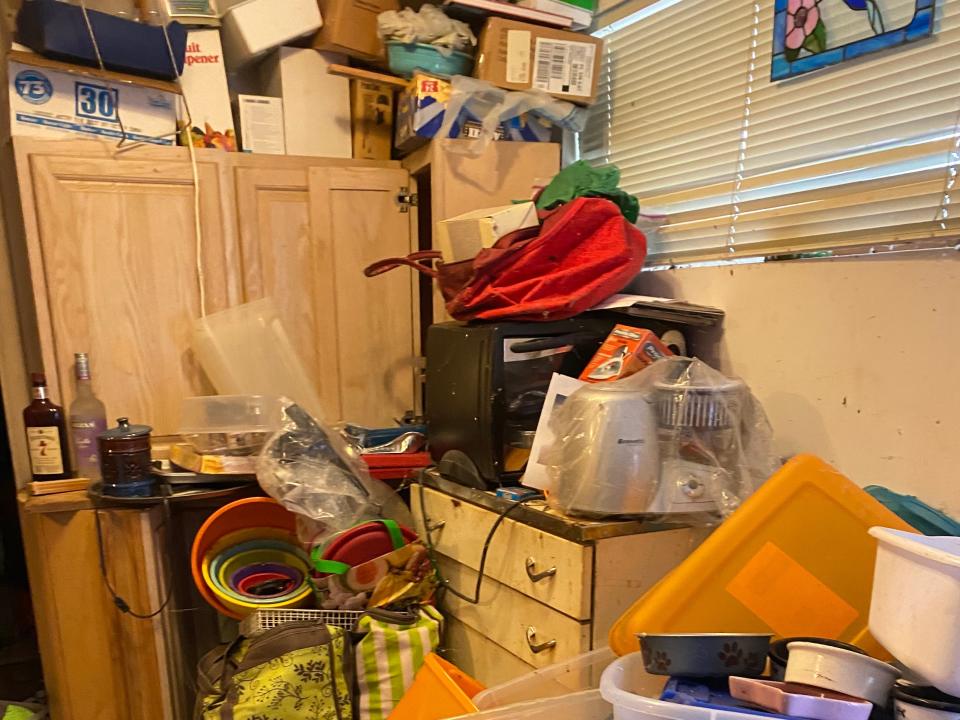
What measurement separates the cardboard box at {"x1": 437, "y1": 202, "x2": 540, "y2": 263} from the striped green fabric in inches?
30.7

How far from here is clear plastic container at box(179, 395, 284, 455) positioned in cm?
146

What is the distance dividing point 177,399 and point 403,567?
31.3 inches

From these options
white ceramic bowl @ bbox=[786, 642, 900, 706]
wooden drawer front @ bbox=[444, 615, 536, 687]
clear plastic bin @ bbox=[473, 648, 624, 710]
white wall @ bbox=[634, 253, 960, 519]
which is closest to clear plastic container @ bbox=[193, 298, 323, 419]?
wooden drawer front @ bbox=[444, 615, 536, 687]

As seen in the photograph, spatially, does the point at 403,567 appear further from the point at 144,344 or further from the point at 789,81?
the point at 789,81

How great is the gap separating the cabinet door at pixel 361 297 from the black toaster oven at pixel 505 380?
58 cm

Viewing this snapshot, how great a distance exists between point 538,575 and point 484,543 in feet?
0.53

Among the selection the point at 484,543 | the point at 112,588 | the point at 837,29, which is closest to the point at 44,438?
the point at 112,588

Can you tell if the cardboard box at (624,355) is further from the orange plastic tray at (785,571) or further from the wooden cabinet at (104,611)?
the wooden cabinet at (104,611)

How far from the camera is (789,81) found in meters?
1.29

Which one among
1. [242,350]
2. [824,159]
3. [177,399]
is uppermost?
[824,159]

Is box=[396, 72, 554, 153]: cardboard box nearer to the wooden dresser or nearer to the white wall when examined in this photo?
the white wall

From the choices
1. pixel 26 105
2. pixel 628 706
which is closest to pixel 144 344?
pixel 26 105

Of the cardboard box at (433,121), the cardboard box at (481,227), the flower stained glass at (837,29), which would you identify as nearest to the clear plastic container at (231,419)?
the cardboard box at (481,227)

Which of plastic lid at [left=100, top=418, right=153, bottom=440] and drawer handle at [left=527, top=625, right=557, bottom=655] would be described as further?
plastic lid at [left=100, top=418, right=153, bottom=440]
